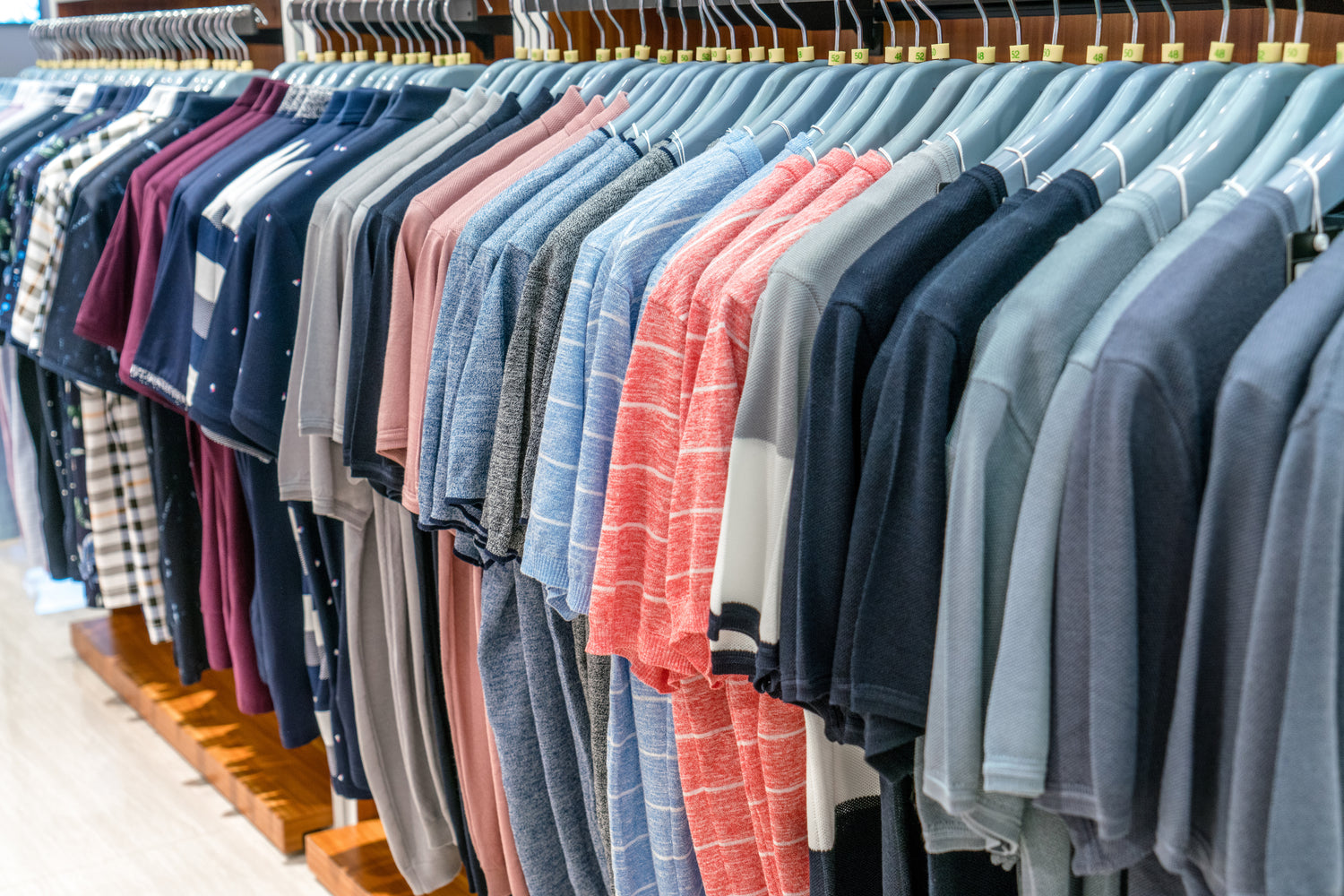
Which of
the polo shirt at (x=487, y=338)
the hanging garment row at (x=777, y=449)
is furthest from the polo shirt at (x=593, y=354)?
the polo shirt at (x=487, y=338)

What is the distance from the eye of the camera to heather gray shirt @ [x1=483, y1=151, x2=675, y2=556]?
4.55 feet

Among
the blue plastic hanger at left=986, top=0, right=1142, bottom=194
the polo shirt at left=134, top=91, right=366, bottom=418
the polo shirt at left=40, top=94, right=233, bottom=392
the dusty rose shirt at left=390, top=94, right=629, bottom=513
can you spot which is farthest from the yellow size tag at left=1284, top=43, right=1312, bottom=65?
the polo shirt at left=40, top=94, right=233, bottom=392

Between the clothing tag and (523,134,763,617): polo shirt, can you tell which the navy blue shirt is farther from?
(523,134,763,617): polo shirt

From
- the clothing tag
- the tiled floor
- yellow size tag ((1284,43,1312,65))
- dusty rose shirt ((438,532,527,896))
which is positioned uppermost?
yellow size tag ((1284,43,1312,65))

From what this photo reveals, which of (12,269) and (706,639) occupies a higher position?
(12,269)

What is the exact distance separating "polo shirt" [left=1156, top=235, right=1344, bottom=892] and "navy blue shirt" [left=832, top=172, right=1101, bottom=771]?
0.67ft

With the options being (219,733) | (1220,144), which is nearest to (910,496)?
(1220,144)

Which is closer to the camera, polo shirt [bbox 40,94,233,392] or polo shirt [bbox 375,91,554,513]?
polo shirt [bbox 375,91,554,513]

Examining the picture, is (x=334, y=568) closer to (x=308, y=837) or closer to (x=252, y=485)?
(x=252, y=485)

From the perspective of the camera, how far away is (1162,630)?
86 centimetres

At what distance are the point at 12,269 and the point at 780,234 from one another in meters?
2.06

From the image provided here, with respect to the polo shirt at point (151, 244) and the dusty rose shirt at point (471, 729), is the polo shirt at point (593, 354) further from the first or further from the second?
the polo shirt at point (151, 244)

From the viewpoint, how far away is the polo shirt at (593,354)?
1.30m

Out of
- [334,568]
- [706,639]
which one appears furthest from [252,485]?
[706,639]
